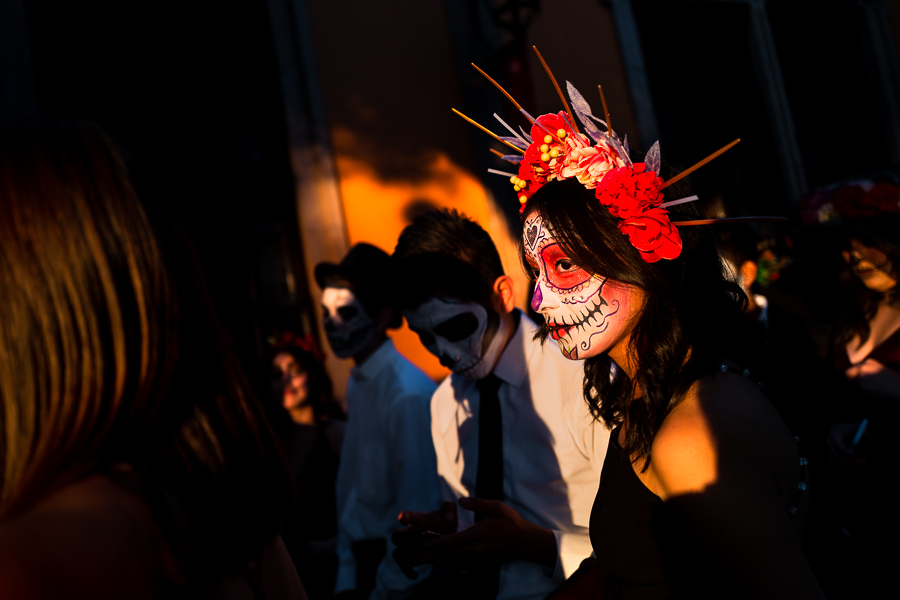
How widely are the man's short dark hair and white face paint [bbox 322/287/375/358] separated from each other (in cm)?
89

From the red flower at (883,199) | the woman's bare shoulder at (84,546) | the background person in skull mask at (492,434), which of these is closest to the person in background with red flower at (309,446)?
the background person in skull mask at (492,434)

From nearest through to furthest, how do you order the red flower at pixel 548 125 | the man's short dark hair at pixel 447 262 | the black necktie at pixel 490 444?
the red flower at pixel 548 125, the black necktie at pixel 490 444, the man's short dark hair at pixel 447 262

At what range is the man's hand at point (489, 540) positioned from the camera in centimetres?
199

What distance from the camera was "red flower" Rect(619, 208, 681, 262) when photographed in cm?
151

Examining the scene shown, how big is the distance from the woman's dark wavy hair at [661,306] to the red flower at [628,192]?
0.04 metres

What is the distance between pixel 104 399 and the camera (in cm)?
87

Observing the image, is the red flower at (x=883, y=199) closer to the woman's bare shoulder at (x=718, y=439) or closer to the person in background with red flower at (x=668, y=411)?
the person in background with red flower at (x=668, y=411)

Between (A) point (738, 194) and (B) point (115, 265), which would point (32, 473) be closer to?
(B) point (115, 265)

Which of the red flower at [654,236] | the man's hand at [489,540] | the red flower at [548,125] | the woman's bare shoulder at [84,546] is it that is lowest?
the man's hand at [489,540]

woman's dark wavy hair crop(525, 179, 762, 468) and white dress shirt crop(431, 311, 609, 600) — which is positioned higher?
woman's dark wavy hair crop(525, 179, 762, 468)

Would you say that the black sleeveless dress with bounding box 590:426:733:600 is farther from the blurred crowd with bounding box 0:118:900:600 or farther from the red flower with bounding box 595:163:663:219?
the red flower with bounding box 595:163:663:219

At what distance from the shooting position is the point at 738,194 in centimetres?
965

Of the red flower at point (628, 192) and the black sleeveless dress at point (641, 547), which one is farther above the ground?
the red flower at point (628, 192)

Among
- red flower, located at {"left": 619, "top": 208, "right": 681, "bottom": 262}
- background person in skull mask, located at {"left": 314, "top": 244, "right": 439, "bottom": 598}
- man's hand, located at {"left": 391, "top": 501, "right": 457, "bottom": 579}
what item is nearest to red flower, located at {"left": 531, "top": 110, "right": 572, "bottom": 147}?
red flower, located at {"left": 619, "top": 208, "right": 681, "bottom": 262}
